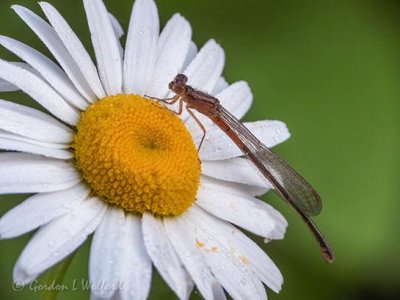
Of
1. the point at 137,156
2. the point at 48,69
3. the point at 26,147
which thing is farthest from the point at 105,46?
the point at 26,147

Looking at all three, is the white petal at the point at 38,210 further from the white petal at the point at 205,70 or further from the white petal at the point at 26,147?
the white petal at the point at 205,70

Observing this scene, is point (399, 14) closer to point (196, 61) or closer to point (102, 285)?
point (196, 61)

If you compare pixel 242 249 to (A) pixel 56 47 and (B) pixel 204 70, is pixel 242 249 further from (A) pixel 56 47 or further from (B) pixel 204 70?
(A) pixel 56 47

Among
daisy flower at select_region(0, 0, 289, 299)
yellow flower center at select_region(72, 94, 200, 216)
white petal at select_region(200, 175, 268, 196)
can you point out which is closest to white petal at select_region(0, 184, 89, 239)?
daisy flower at select_region(0, 0, 289, 299)

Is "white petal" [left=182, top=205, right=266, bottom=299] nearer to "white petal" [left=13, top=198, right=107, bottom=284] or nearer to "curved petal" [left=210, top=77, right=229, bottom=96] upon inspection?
"white petal" [left=13, top=198, right=107, bottom=284]

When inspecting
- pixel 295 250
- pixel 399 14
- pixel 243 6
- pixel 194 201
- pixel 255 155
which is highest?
pixel 399 14

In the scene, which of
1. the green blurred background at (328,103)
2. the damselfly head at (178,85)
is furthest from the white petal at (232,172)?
the green blurred background at (328,103)

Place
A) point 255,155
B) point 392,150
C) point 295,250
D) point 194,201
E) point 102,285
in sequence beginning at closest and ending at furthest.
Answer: point 102,285, point 194,201, point 255,155, point 295,250, point 392,150

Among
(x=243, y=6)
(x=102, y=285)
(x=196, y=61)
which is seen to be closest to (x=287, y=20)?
(x=243, y=6)
